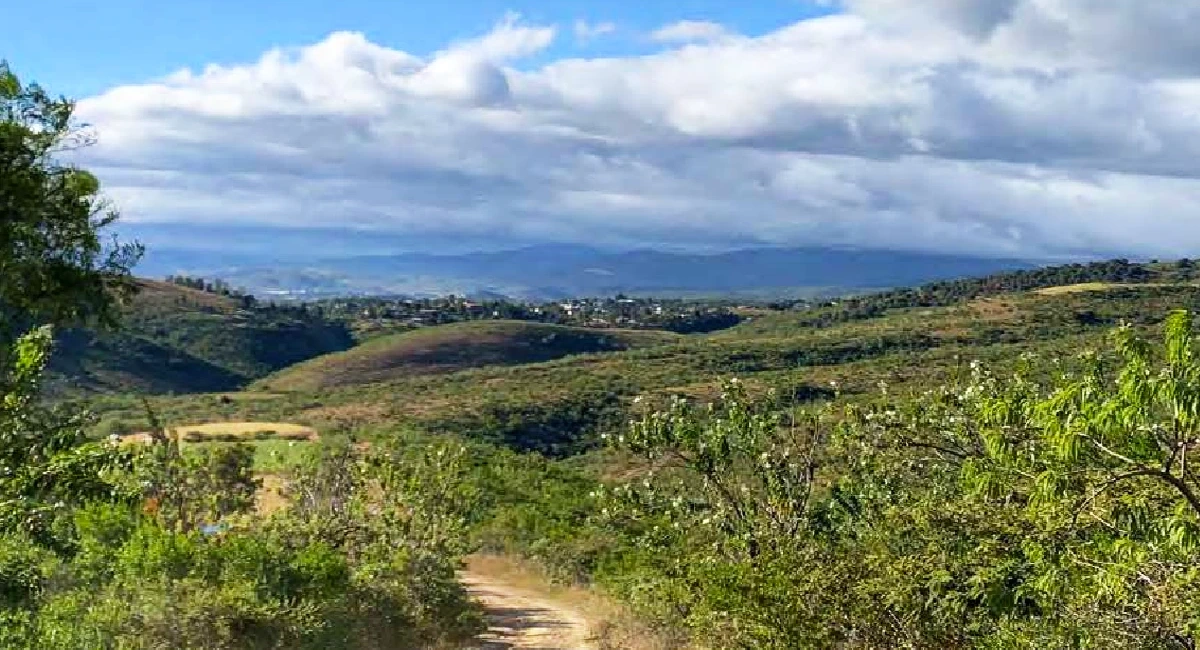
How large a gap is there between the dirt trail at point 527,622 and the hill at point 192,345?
60.5m

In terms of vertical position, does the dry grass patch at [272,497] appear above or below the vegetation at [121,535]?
below

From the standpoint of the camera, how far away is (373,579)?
15.7m

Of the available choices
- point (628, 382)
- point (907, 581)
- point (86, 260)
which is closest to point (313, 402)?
point (628, 382)

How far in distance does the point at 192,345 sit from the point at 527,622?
117m

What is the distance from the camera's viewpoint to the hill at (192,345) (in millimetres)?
99125

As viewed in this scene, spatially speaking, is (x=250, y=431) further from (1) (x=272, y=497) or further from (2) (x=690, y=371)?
(2) (x=690, y=371)

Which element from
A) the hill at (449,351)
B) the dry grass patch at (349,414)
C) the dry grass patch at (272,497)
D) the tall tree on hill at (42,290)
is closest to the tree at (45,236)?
the tall tree on hill at (42,290)

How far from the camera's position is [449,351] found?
121 m

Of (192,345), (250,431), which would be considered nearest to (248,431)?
(250,431)

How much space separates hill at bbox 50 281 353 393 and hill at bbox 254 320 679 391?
793cm

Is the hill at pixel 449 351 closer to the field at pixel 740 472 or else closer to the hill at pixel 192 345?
the hill at pixel 192 345

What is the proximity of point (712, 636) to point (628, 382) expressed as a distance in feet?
215

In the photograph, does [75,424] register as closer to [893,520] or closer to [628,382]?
[893,520]

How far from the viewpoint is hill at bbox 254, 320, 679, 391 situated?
111750mm
